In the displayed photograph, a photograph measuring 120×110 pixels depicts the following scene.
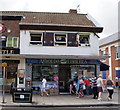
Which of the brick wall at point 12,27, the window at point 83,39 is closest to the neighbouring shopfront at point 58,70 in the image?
the window at point 83,39

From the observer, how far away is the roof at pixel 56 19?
749 inches

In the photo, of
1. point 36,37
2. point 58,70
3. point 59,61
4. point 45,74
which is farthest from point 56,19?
point 45,74

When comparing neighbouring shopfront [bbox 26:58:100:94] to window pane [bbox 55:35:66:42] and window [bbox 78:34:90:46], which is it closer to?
window [bbox 78:34:90:46]

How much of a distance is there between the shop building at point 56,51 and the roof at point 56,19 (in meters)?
0.09

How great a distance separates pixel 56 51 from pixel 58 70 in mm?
1659

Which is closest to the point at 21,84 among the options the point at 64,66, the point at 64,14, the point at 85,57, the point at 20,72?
the point at 20,72

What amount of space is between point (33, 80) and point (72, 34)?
5102 millimetres

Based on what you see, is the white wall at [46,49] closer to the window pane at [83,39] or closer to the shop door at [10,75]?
the window pane at [83,39]

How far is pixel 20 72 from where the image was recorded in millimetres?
18109

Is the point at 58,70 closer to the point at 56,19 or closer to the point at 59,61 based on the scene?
the point at 59,61

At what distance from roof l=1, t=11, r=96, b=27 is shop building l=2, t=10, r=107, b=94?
0.09 m

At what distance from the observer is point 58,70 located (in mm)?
18703

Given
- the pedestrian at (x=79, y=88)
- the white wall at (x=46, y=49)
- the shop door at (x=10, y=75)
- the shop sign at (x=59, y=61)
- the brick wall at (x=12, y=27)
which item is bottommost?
the pedestrian at (x=79, y=88)

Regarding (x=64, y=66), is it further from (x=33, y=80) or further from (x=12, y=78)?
(x=12, y=78)
